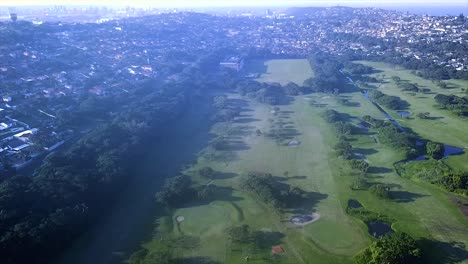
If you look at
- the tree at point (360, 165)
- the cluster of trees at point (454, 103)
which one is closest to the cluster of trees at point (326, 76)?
the cluster of trees at point (454, 103)

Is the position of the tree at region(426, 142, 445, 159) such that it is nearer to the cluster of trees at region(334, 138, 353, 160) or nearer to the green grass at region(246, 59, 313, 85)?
the cluster of trees at region(334, 138, 353, 160)

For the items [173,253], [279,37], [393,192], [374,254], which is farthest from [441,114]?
[279,37]

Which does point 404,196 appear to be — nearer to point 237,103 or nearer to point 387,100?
point 387,100

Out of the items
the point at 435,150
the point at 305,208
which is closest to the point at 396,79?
the point at 435,150

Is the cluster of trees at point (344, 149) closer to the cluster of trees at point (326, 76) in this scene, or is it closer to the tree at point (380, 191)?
the tree at point (380, 191)

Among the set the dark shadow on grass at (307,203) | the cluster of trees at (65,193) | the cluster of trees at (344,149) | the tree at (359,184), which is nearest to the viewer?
the cluster of trees at (65,193)

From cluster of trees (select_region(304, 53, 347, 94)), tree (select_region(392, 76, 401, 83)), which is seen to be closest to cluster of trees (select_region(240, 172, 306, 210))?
cluster of trees (select_region(304, 53, 347, 94))
